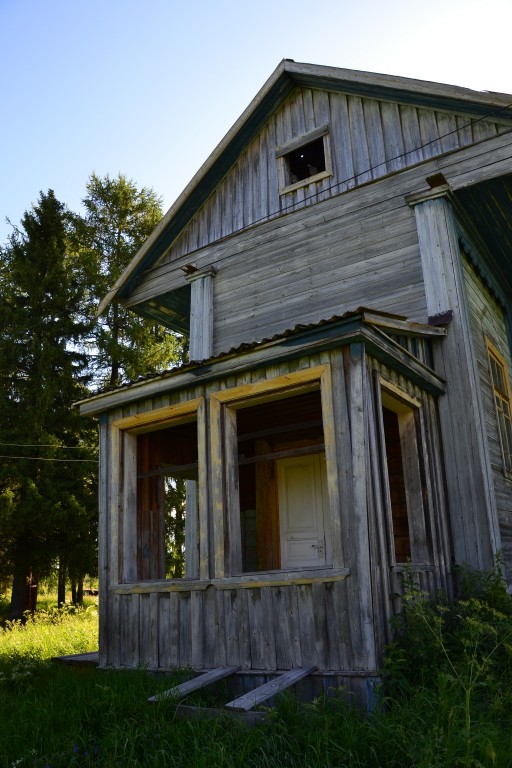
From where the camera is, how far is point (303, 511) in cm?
962

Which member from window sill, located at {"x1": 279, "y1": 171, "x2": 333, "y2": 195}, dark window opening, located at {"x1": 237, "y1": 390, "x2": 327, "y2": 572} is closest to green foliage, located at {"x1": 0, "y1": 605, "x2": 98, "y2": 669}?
dark window opening, located at {"x1": 237, "y1": 390, "x2": 327, "y2": 572}

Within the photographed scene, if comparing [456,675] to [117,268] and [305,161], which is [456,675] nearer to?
[305,161]

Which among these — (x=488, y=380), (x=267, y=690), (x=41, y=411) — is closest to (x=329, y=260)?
(x=488, y=380)

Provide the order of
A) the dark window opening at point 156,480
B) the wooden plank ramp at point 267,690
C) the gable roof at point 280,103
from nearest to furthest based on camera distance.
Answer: the wooden plank ramp at point 267,690 → the dark window opening at point 156,480 → the gable roof at point 280,103

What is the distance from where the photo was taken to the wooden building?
5.84 m

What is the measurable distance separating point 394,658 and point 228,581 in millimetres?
1738

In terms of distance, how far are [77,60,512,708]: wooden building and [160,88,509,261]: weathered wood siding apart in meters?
0.03

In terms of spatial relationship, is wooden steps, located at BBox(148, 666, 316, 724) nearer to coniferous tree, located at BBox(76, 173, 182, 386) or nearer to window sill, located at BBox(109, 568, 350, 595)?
window sill, located at BBox(109, 568, 350, 595)

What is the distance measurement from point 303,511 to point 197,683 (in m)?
4.36

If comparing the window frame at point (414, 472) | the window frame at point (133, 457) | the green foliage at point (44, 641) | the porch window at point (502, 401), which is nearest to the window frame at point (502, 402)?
the porch window at point (502, 401)

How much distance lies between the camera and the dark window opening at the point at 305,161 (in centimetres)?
1039

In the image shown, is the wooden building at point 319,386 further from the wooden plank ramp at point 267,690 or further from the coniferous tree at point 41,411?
the coniferous tree at point 41,411

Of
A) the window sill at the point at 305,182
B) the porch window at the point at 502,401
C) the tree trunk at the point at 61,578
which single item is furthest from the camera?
the tree trunk at the point at 61,578

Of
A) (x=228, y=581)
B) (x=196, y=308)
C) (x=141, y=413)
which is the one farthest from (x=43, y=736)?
(x=196, y=308)
